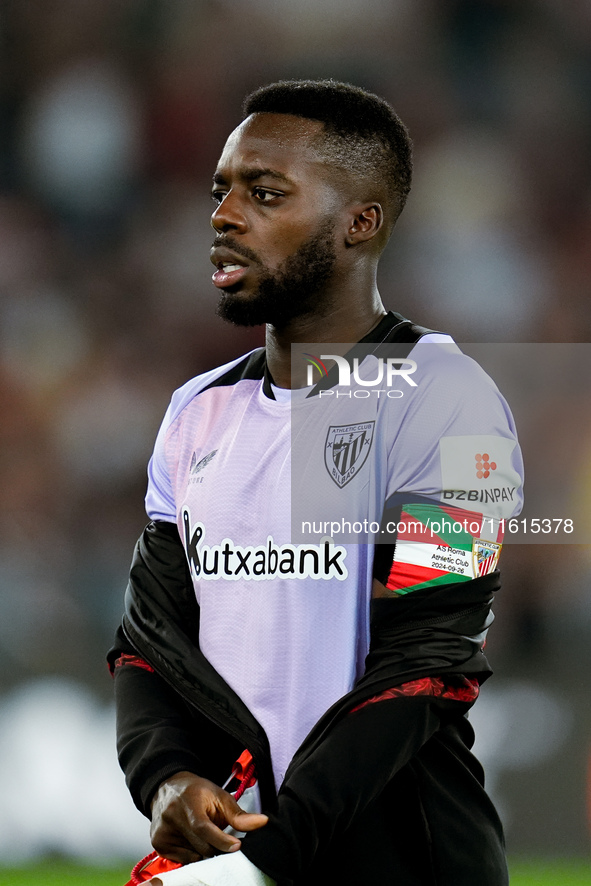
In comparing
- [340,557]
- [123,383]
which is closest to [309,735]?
[340,557]

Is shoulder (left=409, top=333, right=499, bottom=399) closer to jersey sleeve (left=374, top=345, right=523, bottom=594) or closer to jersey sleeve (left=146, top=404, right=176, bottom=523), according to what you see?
jersey sleeve (left=374, top=345, right=523, bottom=594)

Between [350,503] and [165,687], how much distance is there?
314 millimetres

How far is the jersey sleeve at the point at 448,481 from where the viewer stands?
1024mm

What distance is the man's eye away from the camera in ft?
3.88

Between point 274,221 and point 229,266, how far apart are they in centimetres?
8

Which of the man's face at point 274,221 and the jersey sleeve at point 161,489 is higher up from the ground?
the man's face at point 274,221

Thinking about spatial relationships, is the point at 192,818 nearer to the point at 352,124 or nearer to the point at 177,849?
the point at 177,849

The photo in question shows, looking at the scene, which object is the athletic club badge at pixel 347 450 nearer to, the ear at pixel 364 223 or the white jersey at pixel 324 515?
the white jersey at pixel 324 515

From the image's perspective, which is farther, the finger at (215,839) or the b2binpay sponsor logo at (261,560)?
the b2binpay sponsor logo at (261,560)

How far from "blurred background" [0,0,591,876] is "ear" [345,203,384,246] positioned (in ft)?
4.91

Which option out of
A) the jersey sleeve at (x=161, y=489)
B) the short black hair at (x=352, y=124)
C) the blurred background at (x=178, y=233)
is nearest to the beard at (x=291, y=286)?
the short black hair at (x=352, y=124)

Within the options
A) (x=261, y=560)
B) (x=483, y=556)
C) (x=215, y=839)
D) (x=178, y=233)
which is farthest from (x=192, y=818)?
(x=178, y=233)

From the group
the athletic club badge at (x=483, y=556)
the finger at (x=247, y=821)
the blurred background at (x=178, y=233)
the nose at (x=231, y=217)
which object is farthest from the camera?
the blurred background at (x=178, y=233)

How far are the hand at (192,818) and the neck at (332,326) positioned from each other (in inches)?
19.2
